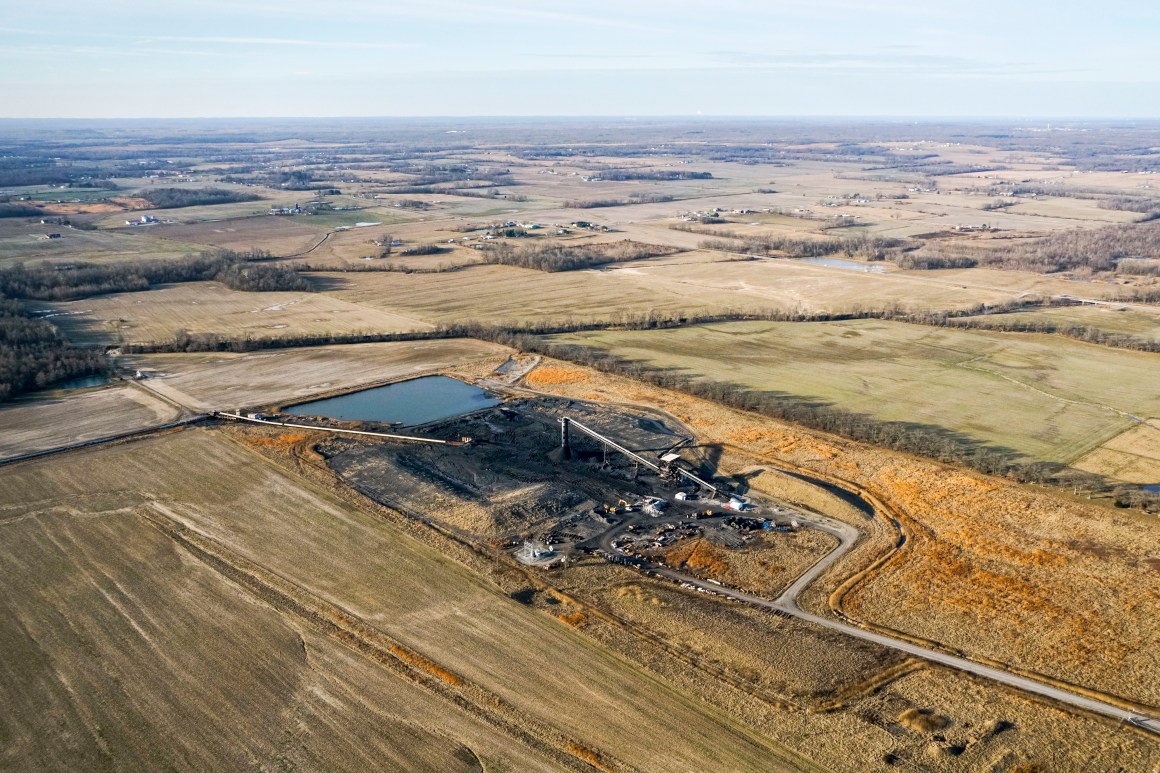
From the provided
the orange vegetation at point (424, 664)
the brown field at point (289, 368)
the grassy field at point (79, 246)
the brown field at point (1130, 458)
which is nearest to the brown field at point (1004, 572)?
the brown field at point (1130, 458)

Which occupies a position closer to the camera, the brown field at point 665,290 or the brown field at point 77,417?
the brown field at point 77,417

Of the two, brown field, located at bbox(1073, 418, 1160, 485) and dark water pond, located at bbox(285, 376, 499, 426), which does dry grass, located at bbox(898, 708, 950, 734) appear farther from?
dark water pond, located at bbox(285, 376, 499, 426)

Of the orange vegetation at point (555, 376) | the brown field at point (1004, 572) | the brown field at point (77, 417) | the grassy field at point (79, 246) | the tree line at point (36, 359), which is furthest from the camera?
the grassy field at point (79, 246)

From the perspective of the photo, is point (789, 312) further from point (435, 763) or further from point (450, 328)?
point (435, 763)

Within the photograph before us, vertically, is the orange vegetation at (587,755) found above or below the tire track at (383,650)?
below

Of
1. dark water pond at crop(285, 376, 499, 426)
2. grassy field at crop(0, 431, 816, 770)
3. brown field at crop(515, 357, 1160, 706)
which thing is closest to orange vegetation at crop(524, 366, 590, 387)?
dark water pond at crop(285, 376, 499, 426)

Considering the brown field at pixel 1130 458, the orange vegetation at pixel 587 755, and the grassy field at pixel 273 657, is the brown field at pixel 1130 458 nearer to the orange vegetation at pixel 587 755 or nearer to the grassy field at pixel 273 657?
the grassy field at pixel 273 657

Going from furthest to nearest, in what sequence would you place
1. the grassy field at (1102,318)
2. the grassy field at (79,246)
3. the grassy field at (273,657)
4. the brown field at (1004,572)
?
the grassy field at (79,246) < the grassy field at (1102,318) < the brown field at (1004,572) < the grassy field at (273,657)
